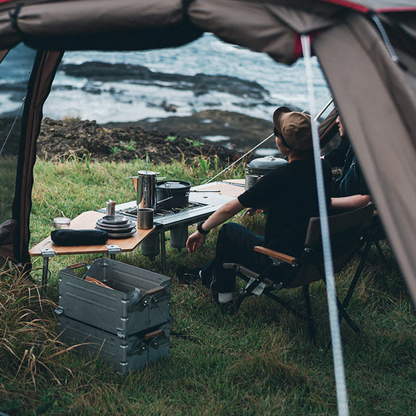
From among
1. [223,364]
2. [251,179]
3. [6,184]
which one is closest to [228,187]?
[251,179]

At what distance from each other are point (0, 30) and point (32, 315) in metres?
1.82

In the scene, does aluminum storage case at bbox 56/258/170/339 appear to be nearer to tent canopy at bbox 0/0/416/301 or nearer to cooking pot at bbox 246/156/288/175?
tent canopy at bbox 0/0/416/301

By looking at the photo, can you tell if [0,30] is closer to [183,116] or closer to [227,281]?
[227,281]

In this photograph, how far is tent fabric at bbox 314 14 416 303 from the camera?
5.84 ft

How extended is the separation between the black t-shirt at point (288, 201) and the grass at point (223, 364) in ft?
2.12

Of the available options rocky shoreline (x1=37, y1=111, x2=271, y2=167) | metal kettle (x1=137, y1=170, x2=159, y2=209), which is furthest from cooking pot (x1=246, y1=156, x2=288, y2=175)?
rocky shoreline (x1=37, y1=111, x2=271, y2=167)

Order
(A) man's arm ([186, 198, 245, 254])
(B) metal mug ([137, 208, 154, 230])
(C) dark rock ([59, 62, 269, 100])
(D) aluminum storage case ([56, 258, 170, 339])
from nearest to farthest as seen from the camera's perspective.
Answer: (D) aluminum storage case ([56, 258, 170, 339]), (A) man's arm ([186, 198, 245, 254]), (B) metal mug ([137, 208, 154, 230]), (C) dark rock ([59, 62, 269, 100])

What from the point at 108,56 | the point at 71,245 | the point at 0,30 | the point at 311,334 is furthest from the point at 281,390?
the point at 108,56

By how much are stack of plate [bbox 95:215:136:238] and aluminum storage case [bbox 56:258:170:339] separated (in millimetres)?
311

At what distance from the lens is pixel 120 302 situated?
276 centimetres

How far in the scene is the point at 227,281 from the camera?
11.9 ft

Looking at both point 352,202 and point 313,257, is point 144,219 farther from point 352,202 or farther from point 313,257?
point 352,202

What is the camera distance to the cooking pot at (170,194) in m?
4.19

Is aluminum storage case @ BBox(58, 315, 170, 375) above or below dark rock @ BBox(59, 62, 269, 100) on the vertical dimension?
above
